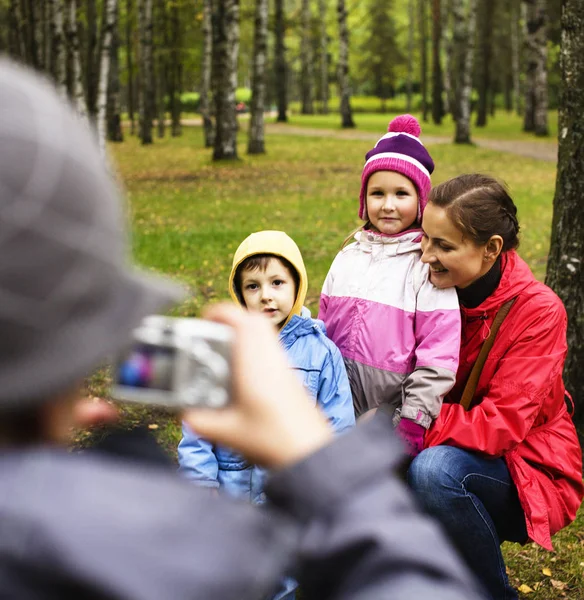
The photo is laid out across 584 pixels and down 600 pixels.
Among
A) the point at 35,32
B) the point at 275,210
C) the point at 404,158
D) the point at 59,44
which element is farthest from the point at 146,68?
the point at 404,158

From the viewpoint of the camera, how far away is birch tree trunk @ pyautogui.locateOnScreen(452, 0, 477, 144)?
24.4 metres

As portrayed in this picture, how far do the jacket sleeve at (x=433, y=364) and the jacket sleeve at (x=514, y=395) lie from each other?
0.10 m

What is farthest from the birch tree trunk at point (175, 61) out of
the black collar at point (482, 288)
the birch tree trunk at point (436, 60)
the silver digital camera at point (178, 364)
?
the silver digital camera at point (178, 364)

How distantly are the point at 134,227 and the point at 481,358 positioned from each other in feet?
31.8

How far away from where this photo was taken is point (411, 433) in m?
3.04

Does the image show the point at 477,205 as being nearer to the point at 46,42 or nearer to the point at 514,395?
the point at 514,395

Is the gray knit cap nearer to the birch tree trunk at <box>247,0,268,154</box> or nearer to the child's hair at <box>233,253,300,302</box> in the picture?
the child's hair at <box>233,253,300,302</box>

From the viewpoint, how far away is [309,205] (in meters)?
14.3

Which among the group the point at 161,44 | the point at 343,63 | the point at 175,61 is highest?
the point at 161,44

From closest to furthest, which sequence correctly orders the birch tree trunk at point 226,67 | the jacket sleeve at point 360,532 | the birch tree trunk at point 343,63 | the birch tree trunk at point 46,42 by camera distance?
1. the jacket sleeve at point 360,532
2. the birch tree trunk at point 226,67
3. the birch tree trunk at point 46,42
4. the birch tree trunk at point 343,63

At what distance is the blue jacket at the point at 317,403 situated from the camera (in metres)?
3.04

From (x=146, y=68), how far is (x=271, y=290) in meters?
25.9

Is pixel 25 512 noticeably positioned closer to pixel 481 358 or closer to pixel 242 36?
pixel 481 358

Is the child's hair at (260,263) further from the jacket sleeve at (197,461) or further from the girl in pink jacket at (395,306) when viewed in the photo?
the jacket sleeve at (197,461)
